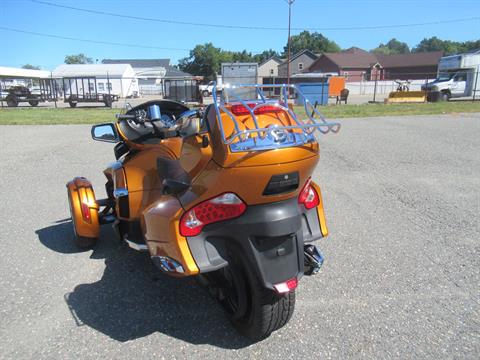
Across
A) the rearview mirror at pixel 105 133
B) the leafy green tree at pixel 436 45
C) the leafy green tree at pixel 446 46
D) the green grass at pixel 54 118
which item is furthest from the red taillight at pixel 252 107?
the leafy green tree at pixel 436 45

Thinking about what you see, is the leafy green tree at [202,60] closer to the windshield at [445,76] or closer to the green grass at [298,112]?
the windshield at [445,76]

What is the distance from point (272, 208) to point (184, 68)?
320 feet

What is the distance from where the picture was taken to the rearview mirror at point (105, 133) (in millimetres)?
3789

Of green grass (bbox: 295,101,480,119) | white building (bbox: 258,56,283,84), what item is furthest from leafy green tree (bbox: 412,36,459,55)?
green grass (bbox: 295,101,480,119)

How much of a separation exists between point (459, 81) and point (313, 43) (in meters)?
93.9

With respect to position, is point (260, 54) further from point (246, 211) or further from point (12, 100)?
point (246, 211)

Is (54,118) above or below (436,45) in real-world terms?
below

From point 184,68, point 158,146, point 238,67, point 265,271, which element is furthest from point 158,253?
point 184,68

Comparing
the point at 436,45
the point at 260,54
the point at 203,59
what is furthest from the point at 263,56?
the point at 436,45

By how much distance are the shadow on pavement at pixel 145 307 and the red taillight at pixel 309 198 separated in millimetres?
987

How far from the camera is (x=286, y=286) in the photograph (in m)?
2.24

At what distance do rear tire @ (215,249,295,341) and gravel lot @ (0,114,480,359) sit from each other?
13 centimetres

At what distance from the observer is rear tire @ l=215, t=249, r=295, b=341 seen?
2.29 metres

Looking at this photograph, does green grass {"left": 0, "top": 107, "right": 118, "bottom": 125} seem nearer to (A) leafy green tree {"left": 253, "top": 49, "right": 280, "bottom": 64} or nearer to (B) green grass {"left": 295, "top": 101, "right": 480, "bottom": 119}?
(B) green grass {"left": 295, "top": 101, "right": 480, "bottom": 119}
